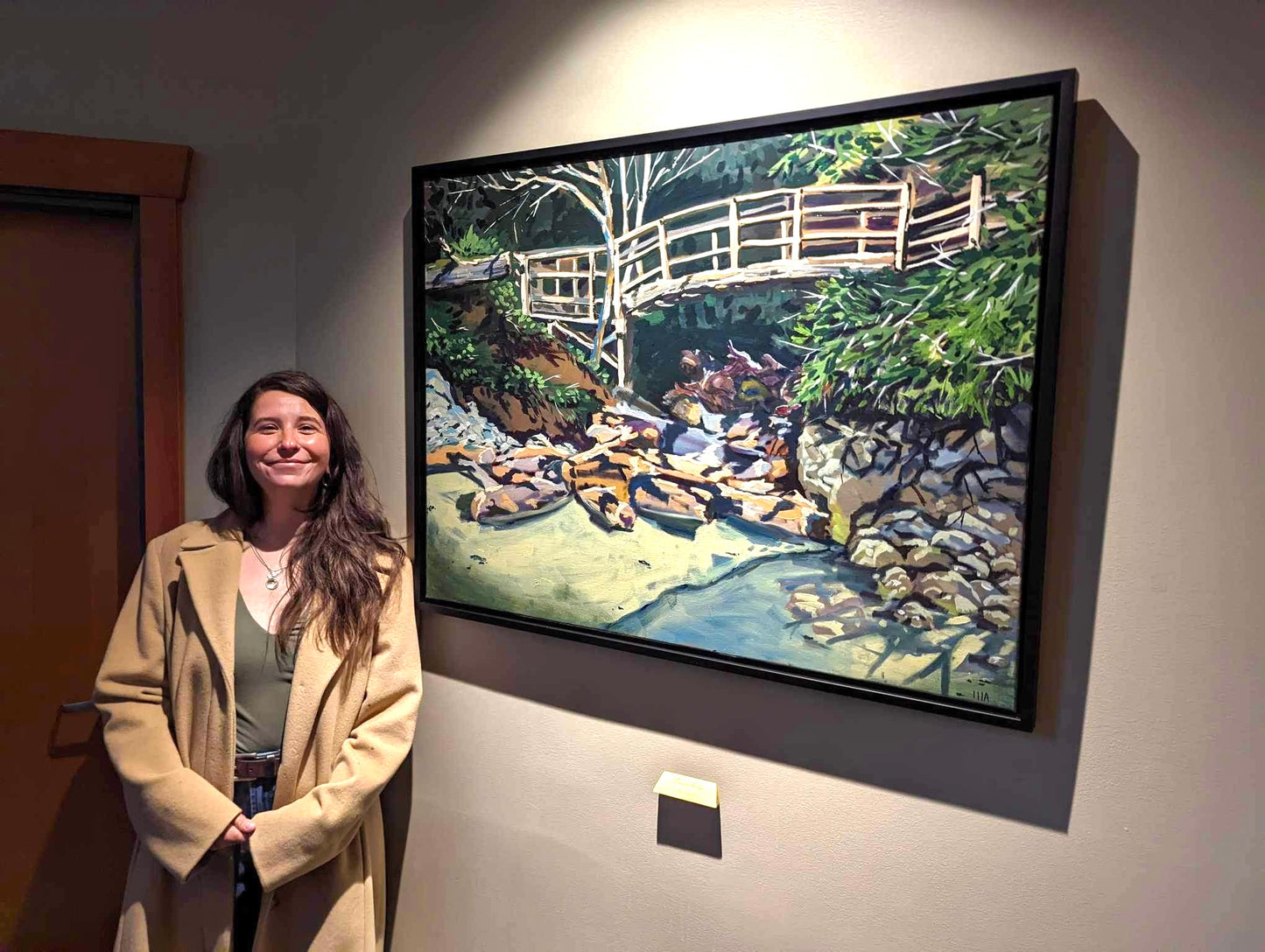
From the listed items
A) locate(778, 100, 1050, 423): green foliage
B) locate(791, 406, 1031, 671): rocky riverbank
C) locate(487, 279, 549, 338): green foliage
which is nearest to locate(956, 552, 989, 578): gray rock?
locate(791, 406, 1031, 671): rocky riverbank

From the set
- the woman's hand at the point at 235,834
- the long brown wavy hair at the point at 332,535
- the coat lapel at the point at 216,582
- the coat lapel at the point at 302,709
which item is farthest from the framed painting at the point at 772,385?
the woman's hand at the point at 235,834

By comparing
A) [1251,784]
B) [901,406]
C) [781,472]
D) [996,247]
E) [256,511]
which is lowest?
[1251,784]

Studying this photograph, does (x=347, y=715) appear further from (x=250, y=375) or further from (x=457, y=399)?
(x=250, y=375)

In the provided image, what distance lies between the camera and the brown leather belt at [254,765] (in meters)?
1.43

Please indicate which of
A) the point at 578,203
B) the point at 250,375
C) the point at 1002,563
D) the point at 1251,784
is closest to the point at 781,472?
the point at 1002,563

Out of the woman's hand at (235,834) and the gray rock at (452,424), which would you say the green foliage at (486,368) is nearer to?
the gray rock at (452,424)

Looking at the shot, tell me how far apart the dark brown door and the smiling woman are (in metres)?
0.37

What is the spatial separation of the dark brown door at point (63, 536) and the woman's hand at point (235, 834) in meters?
0.64

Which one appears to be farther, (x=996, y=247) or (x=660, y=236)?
(x=660, y=236)

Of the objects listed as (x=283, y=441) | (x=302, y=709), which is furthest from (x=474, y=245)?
(x=302, y=709)

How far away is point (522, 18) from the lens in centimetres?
145

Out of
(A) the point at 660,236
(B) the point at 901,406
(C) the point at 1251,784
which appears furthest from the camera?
(A) the point at 660,236

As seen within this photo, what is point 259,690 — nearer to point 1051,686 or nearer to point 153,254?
point 153,254

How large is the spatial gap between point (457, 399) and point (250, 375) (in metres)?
0.59
